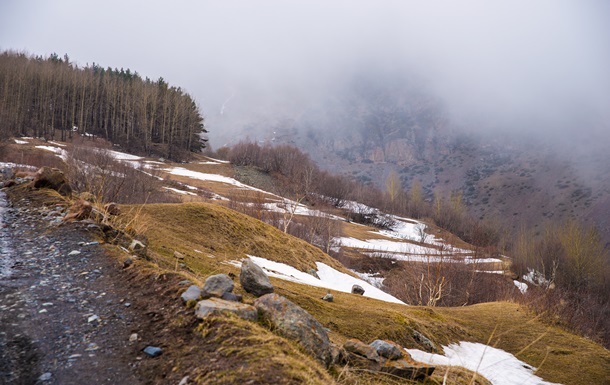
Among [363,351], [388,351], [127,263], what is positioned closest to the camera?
[363,351]

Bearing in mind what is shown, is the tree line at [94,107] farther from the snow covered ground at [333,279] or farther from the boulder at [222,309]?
the boulder at [222,309]

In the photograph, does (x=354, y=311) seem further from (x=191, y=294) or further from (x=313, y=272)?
(x=313, y=272)

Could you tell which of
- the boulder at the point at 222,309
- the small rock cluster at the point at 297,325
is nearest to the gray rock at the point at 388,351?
the small rock cluster at the point at 297,325

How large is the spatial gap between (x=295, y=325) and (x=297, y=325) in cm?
2

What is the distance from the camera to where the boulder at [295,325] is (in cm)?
431

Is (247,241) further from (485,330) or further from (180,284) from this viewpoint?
(180,284)

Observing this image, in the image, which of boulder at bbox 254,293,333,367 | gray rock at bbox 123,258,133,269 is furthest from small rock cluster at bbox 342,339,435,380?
gray rock at bbox 123,258,133,269

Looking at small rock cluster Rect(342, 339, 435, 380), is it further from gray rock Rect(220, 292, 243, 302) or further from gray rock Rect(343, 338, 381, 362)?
gray rock Rect(220, 292, 243, 302)

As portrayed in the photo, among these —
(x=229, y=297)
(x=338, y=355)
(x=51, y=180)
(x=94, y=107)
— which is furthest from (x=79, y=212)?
(x=94, y=107)

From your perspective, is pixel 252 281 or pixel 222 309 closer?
pixel 222 309

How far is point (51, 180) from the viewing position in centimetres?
1187

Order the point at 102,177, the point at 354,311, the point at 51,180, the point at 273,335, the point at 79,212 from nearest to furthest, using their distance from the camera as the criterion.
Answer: the point at 273,335 → the point at 79,212 → the point at 354,311 → the point at 51,180 → the point at 102,177

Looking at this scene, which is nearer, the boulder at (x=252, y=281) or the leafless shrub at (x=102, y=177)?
the boulder at (x=252, y=281)

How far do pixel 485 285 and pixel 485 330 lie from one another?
21.2 m
